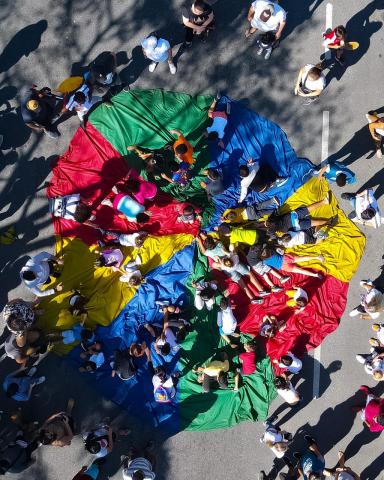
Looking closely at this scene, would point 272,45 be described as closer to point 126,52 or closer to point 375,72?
point 375,72

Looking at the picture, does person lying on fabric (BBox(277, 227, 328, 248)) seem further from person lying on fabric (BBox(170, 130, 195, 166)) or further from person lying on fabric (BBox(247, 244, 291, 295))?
person lying on fabric (BBox(170, 130, 195, 166))

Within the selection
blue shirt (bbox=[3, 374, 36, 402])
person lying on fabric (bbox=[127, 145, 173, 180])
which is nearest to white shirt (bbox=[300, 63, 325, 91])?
person lying on fabric (bbox=[127, 145, 173, 180])

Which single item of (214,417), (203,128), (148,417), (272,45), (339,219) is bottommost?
(214,417)

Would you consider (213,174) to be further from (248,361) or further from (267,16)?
(248,361)

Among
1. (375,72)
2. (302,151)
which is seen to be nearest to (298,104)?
(302,151)

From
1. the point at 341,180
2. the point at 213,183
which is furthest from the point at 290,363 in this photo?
the point at 213,183

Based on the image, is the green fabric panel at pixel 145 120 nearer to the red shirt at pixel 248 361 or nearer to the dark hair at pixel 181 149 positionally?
the dark hair at pixel 181 149
